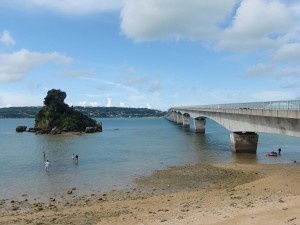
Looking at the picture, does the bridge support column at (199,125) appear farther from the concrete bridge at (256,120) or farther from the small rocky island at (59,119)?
the concrete bridge at (256,120)

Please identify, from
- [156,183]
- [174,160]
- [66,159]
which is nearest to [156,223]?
[156,183]

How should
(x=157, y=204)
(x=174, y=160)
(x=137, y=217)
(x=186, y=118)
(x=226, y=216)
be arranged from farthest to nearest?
(x=186, y=118) < (x=174, y=160) < (x=157, y=204) < (x=137, y=217) < (x=226, y=216)

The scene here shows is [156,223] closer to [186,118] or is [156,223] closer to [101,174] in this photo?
[101,174]

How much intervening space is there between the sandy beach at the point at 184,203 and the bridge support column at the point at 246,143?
561 inches

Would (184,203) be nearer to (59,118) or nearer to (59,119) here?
(59,119)

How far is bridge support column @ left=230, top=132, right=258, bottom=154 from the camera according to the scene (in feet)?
161

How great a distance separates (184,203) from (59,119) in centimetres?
10098

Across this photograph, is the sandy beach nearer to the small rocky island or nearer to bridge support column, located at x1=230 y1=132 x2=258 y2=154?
bridge support column, located at x1=230 y1=132 x2=258 y2=154

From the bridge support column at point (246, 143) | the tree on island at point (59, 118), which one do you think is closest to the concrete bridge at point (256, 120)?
the bridge support column at point (246, 143)

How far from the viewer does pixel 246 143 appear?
49.3m

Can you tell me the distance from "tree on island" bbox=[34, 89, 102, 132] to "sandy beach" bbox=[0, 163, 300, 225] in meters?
82.5

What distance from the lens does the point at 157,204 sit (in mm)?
22438

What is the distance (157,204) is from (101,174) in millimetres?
14081

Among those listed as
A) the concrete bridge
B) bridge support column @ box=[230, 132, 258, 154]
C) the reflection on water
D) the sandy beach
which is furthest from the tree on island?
the sandy beach
